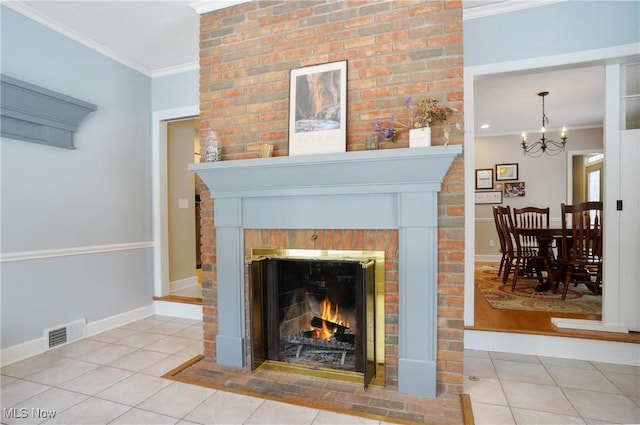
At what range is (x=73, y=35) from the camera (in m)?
2.89

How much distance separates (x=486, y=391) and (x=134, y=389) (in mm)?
2152

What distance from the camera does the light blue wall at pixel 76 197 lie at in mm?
2504

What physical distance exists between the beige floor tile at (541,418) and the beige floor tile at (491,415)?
0.13 feet

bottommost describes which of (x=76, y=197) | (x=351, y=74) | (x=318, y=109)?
(x=76, y=197)

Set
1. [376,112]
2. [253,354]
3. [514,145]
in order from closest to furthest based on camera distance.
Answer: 1. [376,112]
2. [253,354]
3. [514,145]

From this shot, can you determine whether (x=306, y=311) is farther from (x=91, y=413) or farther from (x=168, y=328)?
(x=168, y=328)

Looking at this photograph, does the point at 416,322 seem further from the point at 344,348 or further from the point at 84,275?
the point at 84,275

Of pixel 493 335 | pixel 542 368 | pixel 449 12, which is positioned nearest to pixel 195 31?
pixel 449 12

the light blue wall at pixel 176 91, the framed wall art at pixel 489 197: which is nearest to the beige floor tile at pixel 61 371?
the light blue wall at pixel 176 91

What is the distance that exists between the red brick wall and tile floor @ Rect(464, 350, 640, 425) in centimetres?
24

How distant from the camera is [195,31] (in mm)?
2869

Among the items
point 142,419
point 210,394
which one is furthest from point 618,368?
point 142,419

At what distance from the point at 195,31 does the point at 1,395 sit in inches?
114

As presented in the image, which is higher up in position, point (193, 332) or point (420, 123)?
point (420, 123)
